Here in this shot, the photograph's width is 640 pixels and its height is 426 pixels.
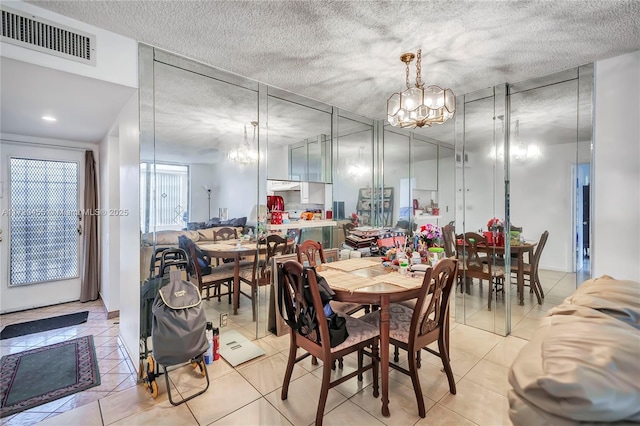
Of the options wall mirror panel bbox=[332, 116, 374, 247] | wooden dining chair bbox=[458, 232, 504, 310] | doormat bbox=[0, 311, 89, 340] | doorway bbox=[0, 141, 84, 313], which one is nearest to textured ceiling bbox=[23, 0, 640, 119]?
wall mirror panel bbox=[332, 116, 374, 247]

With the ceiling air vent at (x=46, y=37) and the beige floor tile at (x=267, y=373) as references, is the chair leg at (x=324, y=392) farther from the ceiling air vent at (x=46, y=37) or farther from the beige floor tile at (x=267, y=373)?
the ceiling air vent at (x=46, y=37)

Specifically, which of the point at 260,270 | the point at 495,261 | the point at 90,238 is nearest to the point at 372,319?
the point at 260,270

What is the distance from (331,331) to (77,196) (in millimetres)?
4188

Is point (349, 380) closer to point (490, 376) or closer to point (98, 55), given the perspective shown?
point (490, 376)

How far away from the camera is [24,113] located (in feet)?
9.10

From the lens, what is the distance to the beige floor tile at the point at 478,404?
1.82m

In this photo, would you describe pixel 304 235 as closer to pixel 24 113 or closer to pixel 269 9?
pixel 269 9

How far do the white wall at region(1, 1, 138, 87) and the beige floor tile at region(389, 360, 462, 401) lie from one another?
2946mm

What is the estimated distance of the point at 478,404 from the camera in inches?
76.4

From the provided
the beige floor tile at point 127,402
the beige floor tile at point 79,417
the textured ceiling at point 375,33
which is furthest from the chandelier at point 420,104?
the beige floor tile at point 79,417

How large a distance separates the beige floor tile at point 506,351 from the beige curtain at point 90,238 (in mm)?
4742

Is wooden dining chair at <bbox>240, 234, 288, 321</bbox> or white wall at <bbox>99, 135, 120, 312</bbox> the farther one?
white wall at <bbox>99, 135, 120, 312</bbox>

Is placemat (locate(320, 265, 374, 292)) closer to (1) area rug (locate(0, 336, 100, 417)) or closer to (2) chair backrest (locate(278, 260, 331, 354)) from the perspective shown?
(2) chair backrest (locate(278, 260, 331, 354))

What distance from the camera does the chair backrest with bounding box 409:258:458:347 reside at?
5.79 ft
